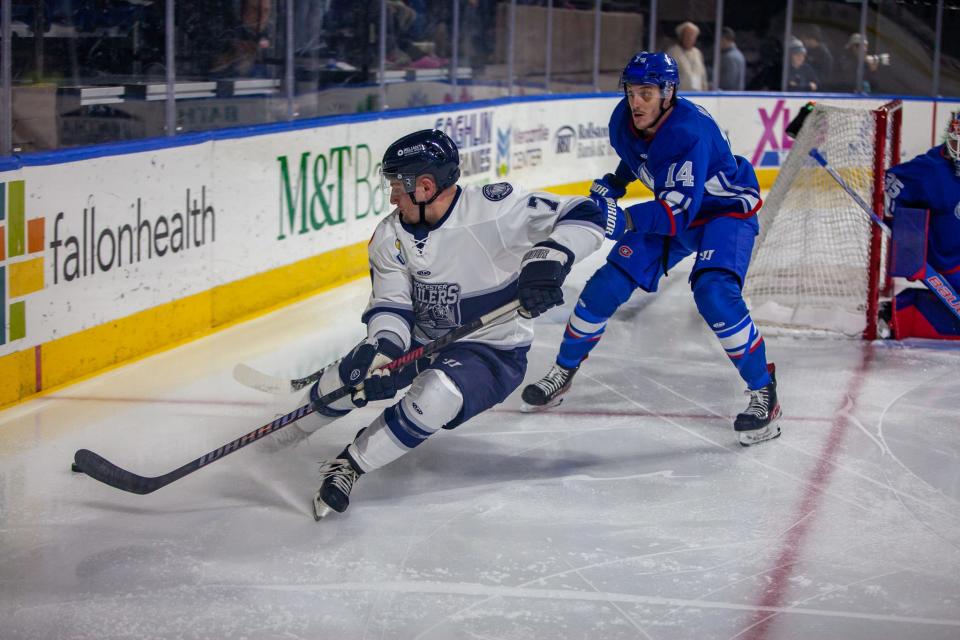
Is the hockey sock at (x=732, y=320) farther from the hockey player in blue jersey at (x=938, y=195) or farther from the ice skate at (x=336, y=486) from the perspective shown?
the hockey player in blue jersey at (x=938, y=195)

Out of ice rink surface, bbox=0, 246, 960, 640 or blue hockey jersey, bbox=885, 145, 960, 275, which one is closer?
ice rink surface, bbox=0, 246, 960, 640

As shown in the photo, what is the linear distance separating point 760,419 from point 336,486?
1.31m

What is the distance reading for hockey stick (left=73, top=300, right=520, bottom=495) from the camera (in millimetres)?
2941

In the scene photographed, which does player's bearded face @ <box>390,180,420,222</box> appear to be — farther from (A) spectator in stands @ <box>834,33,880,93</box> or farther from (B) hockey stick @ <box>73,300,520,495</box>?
(A) spectator in stands @ <box>834,33,880,93</box>

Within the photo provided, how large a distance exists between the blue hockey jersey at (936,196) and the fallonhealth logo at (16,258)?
3.01 metres

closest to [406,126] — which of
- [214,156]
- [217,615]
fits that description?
[214,156]

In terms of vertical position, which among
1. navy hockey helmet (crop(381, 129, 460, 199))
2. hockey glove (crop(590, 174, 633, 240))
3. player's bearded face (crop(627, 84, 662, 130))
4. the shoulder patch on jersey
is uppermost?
player's bearded face (crop(627, 84, 662, 130))

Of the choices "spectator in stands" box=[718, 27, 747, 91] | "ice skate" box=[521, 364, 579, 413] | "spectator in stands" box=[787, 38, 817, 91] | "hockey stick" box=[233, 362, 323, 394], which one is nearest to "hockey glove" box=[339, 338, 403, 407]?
"hockey stick" box=[233, 362, 323, 394]

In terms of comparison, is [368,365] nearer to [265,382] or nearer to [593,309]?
[265,382]

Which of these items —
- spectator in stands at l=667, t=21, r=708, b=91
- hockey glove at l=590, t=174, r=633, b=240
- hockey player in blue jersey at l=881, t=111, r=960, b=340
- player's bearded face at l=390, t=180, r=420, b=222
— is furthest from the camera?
spectator in stands at l=667, t=21, r=708, b=91

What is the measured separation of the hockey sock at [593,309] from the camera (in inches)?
151

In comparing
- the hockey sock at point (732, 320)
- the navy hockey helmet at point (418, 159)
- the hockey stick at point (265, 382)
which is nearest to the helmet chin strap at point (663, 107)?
the hockey sock at point (732, 320)

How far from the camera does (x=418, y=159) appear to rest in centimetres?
295

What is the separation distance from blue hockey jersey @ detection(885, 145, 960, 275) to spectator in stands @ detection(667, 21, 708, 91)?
4835 millimetres
